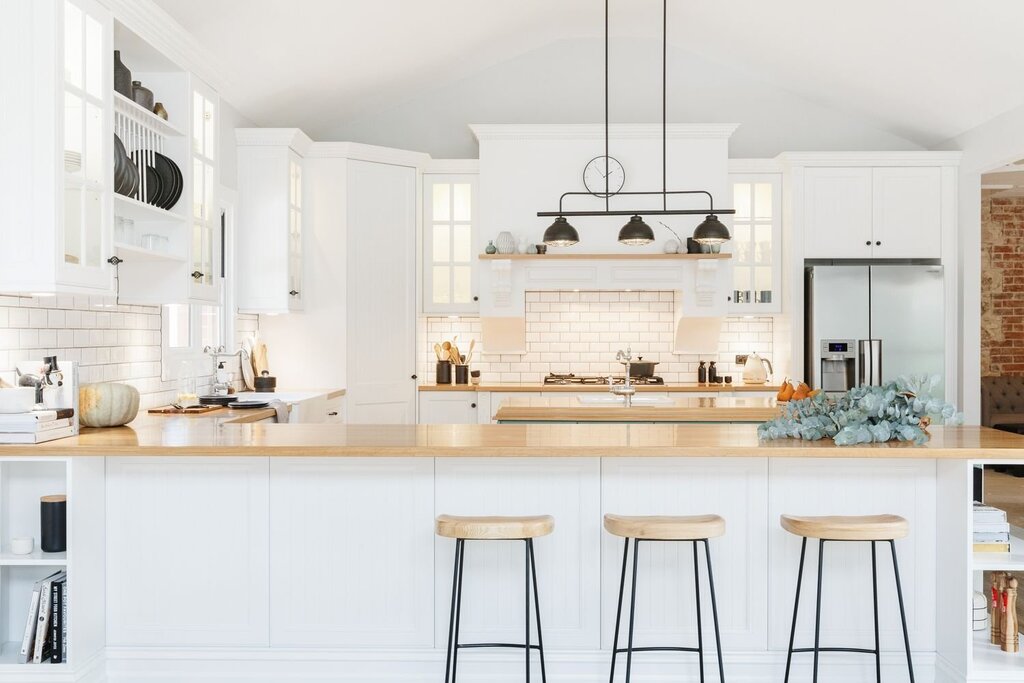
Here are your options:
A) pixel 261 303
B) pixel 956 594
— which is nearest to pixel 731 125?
pixel 261 303

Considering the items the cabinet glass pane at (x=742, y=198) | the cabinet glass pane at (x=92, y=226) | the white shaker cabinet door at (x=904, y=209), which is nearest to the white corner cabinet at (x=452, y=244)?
the cabinet glass pane at (x=742, y=198)

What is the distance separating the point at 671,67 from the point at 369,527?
524 centimetres

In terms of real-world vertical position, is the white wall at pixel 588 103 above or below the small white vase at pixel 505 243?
above

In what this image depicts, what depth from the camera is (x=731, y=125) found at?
627 centimetres

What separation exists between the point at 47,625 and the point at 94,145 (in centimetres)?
182

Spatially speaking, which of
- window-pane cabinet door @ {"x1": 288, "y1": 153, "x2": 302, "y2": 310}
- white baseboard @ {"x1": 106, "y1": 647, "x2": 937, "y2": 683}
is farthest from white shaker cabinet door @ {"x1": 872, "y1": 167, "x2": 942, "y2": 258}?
window-pane cabinet door @ {"x1": 288, "y1": 153, "x2": 302, "y2": 310}

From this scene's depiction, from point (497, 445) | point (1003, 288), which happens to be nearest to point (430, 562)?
point (497, 445)

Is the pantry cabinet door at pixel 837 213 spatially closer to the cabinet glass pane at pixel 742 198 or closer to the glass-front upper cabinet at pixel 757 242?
the glass-front upper cabinet at pixel 757 242

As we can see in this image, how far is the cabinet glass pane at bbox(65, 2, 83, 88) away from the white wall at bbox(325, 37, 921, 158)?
386cm

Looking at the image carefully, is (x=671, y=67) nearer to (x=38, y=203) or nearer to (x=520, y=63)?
(x=520, y=63)

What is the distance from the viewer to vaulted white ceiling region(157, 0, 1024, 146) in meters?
4.79

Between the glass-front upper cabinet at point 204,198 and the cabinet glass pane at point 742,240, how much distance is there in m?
3.99

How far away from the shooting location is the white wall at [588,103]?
6898 millimetres

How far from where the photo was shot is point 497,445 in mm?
2965
